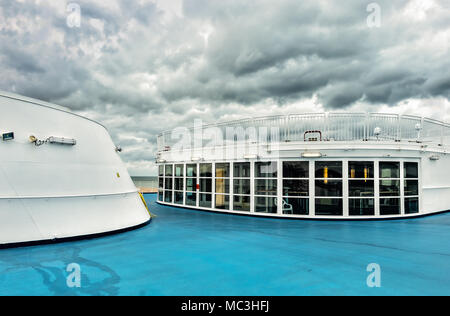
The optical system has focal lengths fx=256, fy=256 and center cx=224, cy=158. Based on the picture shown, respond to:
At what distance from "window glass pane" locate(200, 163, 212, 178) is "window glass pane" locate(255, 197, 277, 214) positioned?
3.56m

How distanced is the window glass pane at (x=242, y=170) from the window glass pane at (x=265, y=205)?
1.44m

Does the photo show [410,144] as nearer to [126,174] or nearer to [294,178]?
[294,178]

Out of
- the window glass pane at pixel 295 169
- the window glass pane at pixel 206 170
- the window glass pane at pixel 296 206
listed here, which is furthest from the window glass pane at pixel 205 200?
the window glass pane at pixel 295 169

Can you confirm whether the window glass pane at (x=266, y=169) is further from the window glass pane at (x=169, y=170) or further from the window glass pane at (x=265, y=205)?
the window glass pane at (x=169, y=170)

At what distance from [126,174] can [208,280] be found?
783 cm

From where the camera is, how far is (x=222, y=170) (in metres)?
15.0

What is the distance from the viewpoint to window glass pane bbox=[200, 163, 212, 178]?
15672mm

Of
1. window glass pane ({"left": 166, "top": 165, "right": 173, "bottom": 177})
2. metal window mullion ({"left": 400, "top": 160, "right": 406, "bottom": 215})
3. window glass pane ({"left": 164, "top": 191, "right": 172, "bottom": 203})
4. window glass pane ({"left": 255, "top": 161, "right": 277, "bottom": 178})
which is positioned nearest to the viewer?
metal window mullion ({"left": 400, "top": 160, "right": 406, "bottom": 215})

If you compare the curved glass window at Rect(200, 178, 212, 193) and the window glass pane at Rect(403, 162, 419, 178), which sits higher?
the window glass pane at Rect(403, 162, 419, 178)

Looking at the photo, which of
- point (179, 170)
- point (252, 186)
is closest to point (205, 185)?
point (179, 170)

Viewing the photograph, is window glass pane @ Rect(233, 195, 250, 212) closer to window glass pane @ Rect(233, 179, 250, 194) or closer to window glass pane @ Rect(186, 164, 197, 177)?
window glass pane @ Rect(233, 179, 250, 194)

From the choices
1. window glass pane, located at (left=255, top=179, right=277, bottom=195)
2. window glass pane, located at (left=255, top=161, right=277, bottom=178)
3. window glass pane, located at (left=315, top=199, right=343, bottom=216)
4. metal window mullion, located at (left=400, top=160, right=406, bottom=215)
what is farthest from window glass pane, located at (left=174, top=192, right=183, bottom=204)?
metal window mullion, located at (left=400, top=160, right=406, bottom=215)
